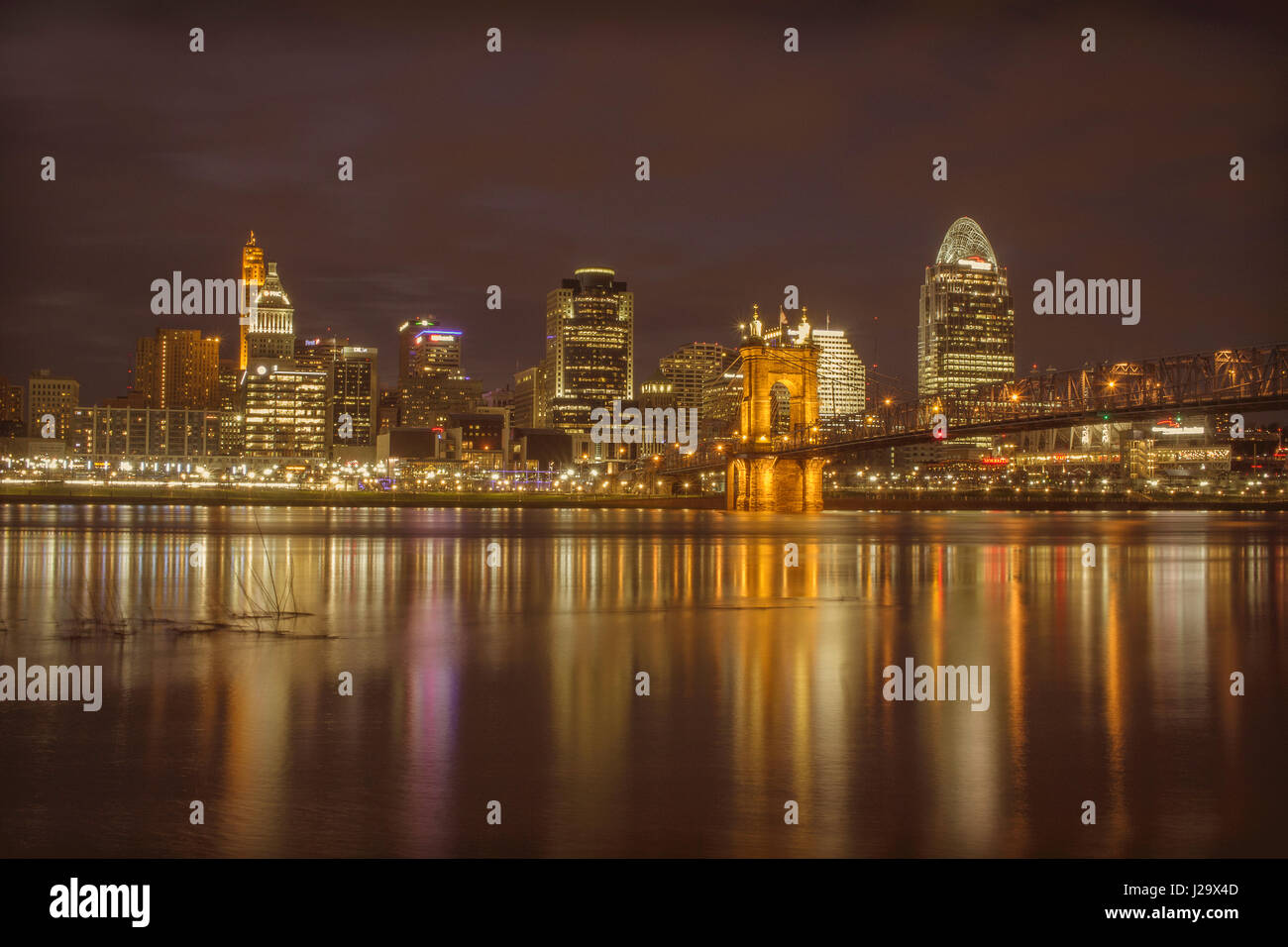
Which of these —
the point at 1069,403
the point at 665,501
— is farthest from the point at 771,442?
the point at 1069,403

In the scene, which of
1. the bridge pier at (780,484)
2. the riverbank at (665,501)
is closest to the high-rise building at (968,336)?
the riverbank at (665,501)

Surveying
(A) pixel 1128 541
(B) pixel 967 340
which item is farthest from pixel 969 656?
(B) pixel 967 340

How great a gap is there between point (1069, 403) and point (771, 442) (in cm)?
2693

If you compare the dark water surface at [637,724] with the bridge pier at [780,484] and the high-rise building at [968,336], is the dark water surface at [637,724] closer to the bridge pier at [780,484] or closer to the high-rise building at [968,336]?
the bridge pier at [780,484]

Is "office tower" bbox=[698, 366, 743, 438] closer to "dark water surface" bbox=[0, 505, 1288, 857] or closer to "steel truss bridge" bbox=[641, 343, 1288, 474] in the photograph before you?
"steel truss bridge" bbox=[641, 343, 1288, 474]

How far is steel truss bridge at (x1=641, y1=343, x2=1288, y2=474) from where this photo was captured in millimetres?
58656

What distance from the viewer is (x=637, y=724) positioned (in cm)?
1055

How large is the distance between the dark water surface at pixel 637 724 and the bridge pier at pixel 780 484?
70.3 meters

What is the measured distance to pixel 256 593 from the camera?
21562mm

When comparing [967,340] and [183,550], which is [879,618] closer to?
[183,550]

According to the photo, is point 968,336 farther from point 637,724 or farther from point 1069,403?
point 637,724

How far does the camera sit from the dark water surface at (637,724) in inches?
299

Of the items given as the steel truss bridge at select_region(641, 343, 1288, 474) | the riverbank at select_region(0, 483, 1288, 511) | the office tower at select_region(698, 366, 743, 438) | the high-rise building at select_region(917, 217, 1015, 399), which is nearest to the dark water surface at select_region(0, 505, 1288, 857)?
the steel truss bridge at select_region(641, 343, 1288, 474)
